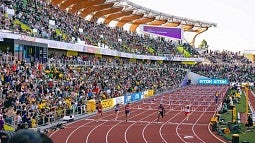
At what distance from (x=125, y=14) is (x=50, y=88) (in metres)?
46.9

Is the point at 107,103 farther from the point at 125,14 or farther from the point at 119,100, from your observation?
the point at 125,14

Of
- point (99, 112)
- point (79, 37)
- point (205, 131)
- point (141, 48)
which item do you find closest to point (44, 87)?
point (99, 112)

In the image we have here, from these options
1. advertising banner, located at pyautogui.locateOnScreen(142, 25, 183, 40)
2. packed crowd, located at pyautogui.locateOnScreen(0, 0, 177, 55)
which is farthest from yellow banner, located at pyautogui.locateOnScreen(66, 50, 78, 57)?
advertising banner, located at pyautogui.locateOnScreen(142, 25, 183, 40)

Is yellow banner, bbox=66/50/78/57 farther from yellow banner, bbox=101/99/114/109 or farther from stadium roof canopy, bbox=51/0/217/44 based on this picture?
stadium roof canopy, bbox=51/0/217/44

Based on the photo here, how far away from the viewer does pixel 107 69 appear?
39750mm

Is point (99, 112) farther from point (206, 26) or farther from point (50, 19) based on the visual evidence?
point (206, 26)

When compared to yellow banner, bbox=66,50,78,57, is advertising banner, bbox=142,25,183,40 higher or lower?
higher

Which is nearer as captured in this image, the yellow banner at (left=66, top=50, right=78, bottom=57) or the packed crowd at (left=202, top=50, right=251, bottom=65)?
the yellow banner at (left=66, top=50, right=78, bottom=57)

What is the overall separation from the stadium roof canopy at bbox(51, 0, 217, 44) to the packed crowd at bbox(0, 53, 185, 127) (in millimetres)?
17390

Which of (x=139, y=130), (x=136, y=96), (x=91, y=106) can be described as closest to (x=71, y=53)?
(x=136, y=96)

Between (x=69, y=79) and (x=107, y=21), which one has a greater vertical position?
(x=107, y=21)

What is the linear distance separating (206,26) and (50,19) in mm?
56419

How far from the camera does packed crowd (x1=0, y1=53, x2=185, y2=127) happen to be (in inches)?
733

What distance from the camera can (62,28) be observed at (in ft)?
119
